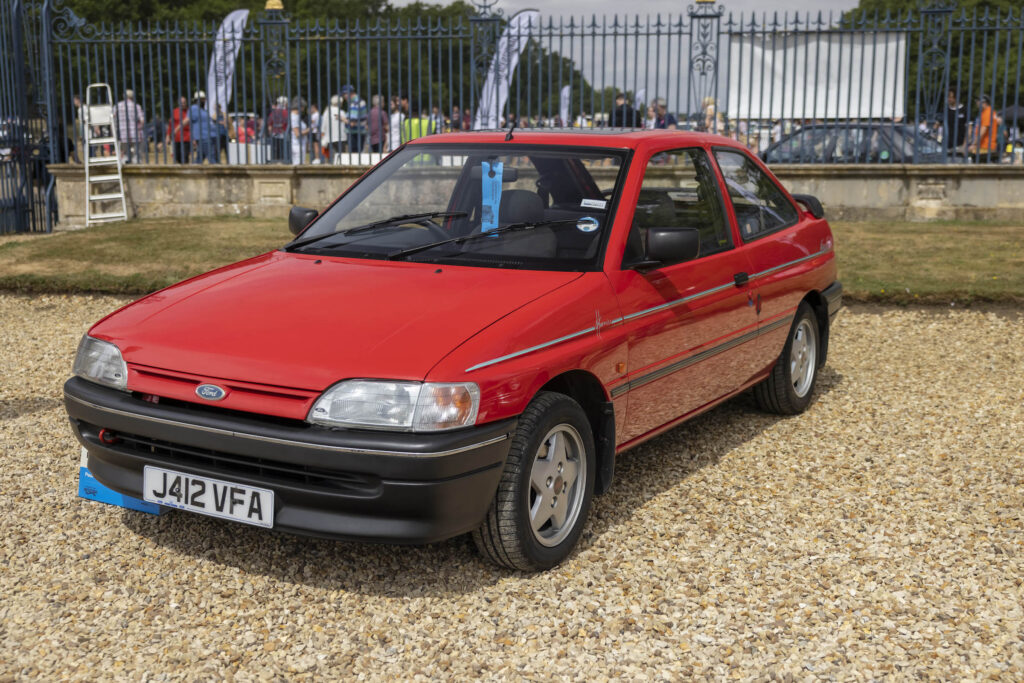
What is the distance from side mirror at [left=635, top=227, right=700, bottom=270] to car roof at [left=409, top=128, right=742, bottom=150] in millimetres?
674

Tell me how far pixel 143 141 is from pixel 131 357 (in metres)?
13.1

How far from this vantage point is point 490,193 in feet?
15.8

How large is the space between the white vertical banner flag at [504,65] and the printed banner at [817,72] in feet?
9.52

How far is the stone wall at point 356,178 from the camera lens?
1490 centimetres

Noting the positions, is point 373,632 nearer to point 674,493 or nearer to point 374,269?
point 374,269

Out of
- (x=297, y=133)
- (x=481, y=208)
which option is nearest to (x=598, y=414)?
(x=481, y=208)

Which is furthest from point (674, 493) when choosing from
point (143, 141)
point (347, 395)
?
point (143, 141)

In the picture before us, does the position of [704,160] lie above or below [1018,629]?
above

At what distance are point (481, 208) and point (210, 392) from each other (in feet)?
5.49

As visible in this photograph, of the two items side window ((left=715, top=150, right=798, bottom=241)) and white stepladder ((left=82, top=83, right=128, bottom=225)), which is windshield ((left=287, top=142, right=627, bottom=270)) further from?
white stepladder ((left=82, top=83, right=128, bottom=225))

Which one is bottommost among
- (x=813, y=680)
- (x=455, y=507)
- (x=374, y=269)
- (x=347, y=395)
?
(x=813, y=680)

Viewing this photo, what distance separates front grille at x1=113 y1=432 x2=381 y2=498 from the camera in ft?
11.3

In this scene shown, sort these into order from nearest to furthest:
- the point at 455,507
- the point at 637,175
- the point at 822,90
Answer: the point at 455,507 < the point at 637,175 < the point at 822,90

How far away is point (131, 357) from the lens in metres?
3.77
